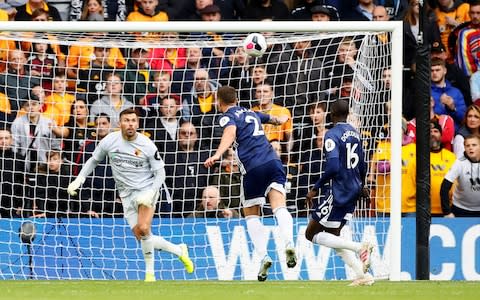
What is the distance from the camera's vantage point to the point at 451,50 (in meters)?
18.9

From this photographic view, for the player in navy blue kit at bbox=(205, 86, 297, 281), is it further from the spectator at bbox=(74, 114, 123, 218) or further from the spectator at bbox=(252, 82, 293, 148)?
the spectator at bbox=(74, 114, 123, 218)

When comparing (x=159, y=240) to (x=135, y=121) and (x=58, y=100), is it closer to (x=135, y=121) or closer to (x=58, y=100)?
(x=135, y=121)

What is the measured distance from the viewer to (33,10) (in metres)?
18.1

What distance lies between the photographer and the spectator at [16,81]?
1627cm

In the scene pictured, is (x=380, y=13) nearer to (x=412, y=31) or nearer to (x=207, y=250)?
(x=412, y=31)

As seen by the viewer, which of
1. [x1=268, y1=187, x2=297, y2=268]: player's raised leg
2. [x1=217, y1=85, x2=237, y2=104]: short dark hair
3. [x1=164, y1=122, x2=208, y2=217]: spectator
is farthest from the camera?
[x1=164, y1=122, x2=208, y2=217]: spectator

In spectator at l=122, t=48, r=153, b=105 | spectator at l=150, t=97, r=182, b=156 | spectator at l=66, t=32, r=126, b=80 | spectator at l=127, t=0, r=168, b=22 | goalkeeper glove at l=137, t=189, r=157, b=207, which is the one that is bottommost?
goalkeeper glove at l=137, t=189, r=157, b=207

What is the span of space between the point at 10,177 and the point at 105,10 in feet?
11.2

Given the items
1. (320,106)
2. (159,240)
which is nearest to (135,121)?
(159,240)

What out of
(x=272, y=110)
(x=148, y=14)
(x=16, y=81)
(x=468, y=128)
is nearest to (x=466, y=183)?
(x=468, y=128)

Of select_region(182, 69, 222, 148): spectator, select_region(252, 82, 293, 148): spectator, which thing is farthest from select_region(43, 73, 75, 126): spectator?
select_region(252, 82, 293, 148): spectator

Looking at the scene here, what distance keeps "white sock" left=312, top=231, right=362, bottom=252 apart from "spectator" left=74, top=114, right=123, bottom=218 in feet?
11.9

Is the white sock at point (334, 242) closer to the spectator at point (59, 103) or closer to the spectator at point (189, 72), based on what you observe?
the spectator at point (189, 72)

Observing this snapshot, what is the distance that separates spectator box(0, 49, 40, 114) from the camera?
640 inches
